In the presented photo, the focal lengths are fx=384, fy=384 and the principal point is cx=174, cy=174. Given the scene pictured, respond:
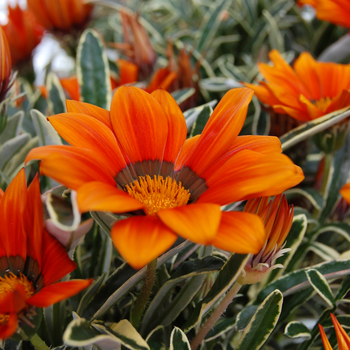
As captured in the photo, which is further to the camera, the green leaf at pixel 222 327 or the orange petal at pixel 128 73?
the orange petal at pixel 128 73

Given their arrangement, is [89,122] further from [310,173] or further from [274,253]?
[310,173]

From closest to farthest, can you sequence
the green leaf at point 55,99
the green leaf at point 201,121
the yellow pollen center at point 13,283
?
the yellow pollen center at point 13,283 < the green leaf at point 201,121 < the green leaf at point 55,99

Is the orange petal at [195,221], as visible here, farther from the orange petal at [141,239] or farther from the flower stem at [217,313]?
the flower stem at [217,313]

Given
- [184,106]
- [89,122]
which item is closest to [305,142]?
[184,106]

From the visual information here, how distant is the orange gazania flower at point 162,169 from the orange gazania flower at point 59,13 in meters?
0.72

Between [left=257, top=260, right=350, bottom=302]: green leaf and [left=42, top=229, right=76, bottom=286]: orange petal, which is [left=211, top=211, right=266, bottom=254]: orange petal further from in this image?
[left=257, top=260, right=350, bottom=302]: green leaf

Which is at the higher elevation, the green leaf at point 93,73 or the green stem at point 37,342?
the green leaf at point 93,73

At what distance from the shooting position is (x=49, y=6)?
1.00 m

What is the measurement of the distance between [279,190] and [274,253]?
7cm

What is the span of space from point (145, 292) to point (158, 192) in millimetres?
106

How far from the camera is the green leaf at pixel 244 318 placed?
0.45 m

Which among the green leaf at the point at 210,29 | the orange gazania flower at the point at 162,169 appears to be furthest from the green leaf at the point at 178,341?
the green leaf at the point at 210,29

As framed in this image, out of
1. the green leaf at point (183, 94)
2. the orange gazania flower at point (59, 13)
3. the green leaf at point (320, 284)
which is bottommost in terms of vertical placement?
the green leaf at point (320, 284)

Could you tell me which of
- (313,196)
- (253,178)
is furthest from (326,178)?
(253,178)
